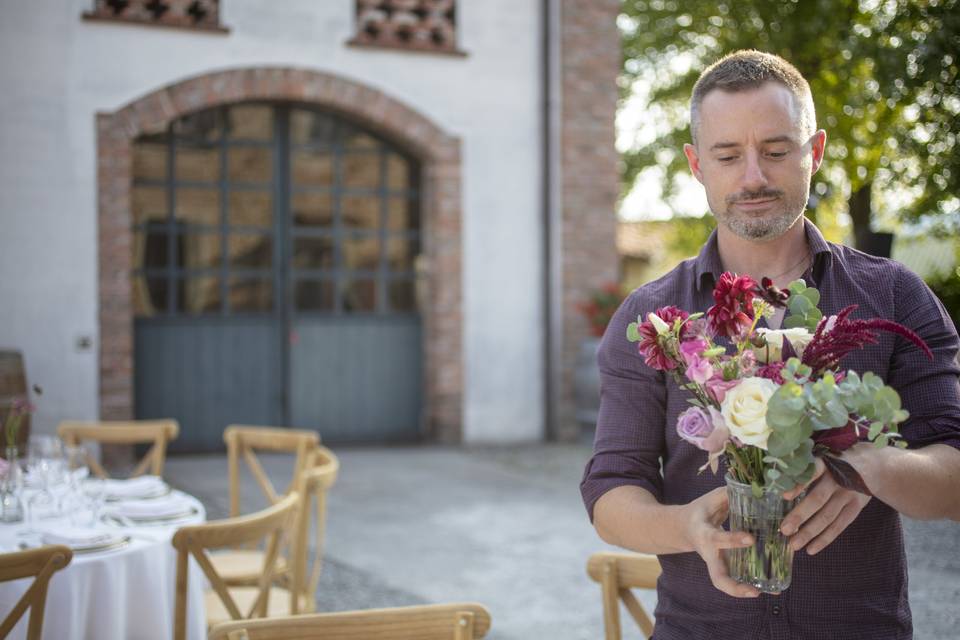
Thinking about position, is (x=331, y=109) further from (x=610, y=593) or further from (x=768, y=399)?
(x=768, y=399)

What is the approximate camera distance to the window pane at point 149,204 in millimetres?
8914

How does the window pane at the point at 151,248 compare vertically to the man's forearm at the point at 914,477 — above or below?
above

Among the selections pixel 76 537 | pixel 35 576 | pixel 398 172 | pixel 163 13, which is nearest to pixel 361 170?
pixel 398 172

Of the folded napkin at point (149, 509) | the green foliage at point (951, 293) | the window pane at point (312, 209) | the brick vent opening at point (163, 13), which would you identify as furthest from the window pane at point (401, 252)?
the folded napkin at point (149, 509)

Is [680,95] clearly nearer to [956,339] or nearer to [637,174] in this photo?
[637,174]

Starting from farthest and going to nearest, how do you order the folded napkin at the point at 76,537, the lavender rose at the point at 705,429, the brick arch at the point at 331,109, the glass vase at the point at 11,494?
the brick arch at the point at 331,109
the glass vase at the point at 11,494
the folded napkin at the point at 76,537
the lavender rose at the point at 705,429

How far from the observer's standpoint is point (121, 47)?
8.62m

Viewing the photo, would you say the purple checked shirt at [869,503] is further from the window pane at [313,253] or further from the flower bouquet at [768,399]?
the window pane at [313,253]

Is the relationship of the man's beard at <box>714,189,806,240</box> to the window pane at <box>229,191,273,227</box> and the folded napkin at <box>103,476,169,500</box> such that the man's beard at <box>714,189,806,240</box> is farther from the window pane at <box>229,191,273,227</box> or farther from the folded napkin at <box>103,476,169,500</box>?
the window pane at <box>229,191,273,227</box>

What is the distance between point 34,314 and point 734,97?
773 cm

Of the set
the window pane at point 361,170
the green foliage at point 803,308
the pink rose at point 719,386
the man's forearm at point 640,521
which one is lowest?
the man's forearm at point 640,521

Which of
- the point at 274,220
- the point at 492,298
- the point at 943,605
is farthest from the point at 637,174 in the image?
the point at 943,605

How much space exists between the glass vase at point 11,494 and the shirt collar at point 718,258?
2.62 metres

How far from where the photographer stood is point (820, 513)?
147 centimetres
